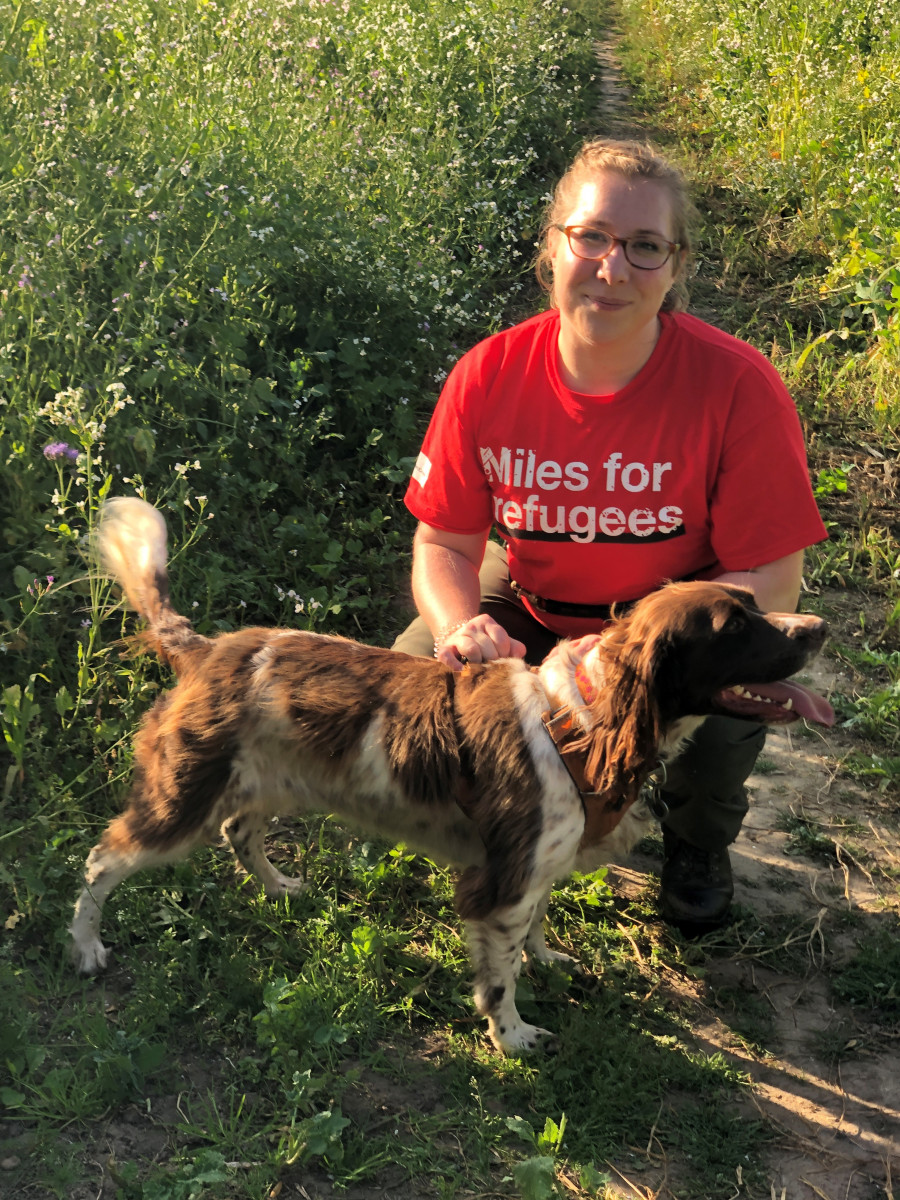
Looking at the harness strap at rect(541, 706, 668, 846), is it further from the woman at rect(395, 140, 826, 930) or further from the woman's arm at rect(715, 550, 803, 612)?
the woman's arm at rect(715, 550, 803, 612)

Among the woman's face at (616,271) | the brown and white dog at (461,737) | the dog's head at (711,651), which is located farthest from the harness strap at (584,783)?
the woman's face at (616,271)

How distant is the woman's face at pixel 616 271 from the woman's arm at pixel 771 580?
64 cm

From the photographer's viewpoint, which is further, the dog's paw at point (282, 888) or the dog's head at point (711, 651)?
the dog's paw at point (282, 888)

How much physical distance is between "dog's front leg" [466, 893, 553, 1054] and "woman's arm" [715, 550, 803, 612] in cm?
91

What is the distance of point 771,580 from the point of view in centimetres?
274

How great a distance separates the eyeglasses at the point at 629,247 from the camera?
262 cm

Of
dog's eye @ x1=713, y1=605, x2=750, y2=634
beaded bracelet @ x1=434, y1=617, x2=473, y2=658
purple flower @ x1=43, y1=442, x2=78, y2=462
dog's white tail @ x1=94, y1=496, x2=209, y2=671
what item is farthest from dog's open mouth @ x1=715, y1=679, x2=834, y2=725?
purple flower @ x1=43, y1=442, x2=78, y2=462

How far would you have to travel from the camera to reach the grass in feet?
8.04

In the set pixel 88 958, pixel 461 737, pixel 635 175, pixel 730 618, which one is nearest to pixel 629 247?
pixel 635 175

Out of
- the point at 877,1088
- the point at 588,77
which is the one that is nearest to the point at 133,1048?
the point at 877,1088

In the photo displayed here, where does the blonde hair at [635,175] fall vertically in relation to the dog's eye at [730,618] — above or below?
above

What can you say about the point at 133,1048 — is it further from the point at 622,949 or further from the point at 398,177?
the point at 398,177

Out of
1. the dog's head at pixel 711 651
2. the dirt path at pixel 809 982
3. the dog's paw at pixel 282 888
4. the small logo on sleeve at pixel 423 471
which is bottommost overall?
the dirt path at pixel 809 982

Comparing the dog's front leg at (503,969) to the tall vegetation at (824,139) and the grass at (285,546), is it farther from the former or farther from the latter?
the tall vegetation at (824,139)
